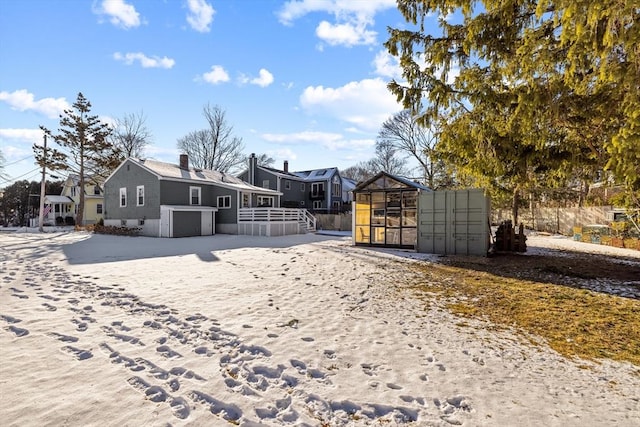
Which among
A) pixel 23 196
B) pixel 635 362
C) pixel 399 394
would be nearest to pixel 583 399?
pixel 635 362

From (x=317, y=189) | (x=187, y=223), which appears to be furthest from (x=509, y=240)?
(x=317, y=189)

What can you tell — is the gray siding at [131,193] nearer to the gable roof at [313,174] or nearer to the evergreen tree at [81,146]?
the evergreen tree at [81,146]

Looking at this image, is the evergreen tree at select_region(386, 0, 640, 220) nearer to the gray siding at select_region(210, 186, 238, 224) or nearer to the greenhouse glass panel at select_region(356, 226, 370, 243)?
the greenhouse glass panel at select_region(356, 226, 370, 243)

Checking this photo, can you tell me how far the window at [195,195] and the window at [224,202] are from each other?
4.83 feet

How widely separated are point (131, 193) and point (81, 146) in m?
10.5

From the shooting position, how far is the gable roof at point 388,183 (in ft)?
47.3

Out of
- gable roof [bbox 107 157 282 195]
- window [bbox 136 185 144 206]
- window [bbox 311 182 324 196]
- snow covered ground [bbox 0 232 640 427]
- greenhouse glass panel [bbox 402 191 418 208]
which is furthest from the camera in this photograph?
window [bbox 311 182 324 196]

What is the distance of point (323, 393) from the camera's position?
2.94 meters

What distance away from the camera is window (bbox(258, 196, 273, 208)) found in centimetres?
2650

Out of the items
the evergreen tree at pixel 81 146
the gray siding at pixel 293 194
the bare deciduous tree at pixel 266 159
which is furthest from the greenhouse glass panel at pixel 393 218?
the bare deciduous tree at pixel 266 159

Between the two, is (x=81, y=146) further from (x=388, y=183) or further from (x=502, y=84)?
(x=502, y=84)

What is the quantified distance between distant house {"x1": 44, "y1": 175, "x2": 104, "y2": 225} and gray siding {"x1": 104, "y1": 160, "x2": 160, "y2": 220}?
1287 centimetres

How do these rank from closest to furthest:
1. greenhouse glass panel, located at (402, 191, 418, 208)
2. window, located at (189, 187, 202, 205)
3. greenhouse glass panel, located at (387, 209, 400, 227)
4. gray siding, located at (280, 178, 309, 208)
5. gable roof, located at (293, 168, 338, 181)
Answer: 1. greenhouse glass panel, located at (402, 191, 418, 208)
2. greenhouse glass panel, located at (387, 209, 400, 227)
3. window, located at (189, 187, 202, 205)
4. gray siding, located at (280, 178, 309, 208)
5. gable roof, located at (293, 168, 338, 181)

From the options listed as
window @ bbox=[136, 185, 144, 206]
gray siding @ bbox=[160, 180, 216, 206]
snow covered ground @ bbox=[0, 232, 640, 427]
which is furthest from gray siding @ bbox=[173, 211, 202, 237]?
snow covered ground @ bbox=[0, 232, 640, 427]
